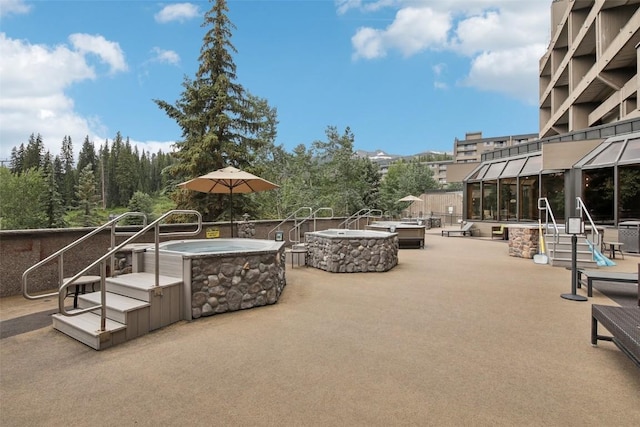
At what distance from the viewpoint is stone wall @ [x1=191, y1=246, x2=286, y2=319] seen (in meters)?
4.18

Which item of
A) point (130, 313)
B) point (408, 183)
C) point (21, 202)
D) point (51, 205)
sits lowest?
point (130, 313)

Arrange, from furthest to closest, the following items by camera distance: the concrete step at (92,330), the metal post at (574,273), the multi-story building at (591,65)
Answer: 1. the multi-story building at (591,65)
2. the metal post at (574,273)
3. the concrete step at (92,330)

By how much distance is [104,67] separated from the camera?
19.3 metres

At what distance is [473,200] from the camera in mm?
17297

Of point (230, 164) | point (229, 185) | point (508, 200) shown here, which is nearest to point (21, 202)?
point (230, 164)

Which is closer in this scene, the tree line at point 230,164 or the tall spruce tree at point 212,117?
the tall spruce tree at point 212,117

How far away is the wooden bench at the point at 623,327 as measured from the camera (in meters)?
2.45

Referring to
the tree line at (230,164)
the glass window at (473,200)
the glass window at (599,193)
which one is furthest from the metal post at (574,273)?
the glass window at (473,200)

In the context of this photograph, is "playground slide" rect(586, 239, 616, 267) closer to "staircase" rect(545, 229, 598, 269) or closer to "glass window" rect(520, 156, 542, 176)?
"staircase" rect(545, 229, 598, 269)

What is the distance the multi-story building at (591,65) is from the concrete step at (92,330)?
56.9 ft

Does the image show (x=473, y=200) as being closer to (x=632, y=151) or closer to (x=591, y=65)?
(x=632, y=151)

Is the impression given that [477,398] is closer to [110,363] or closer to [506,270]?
[110,363]

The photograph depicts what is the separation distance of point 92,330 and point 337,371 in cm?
246

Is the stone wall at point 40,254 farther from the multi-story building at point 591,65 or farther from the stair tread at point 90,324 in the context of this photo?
the multi-story building at point 591,65
